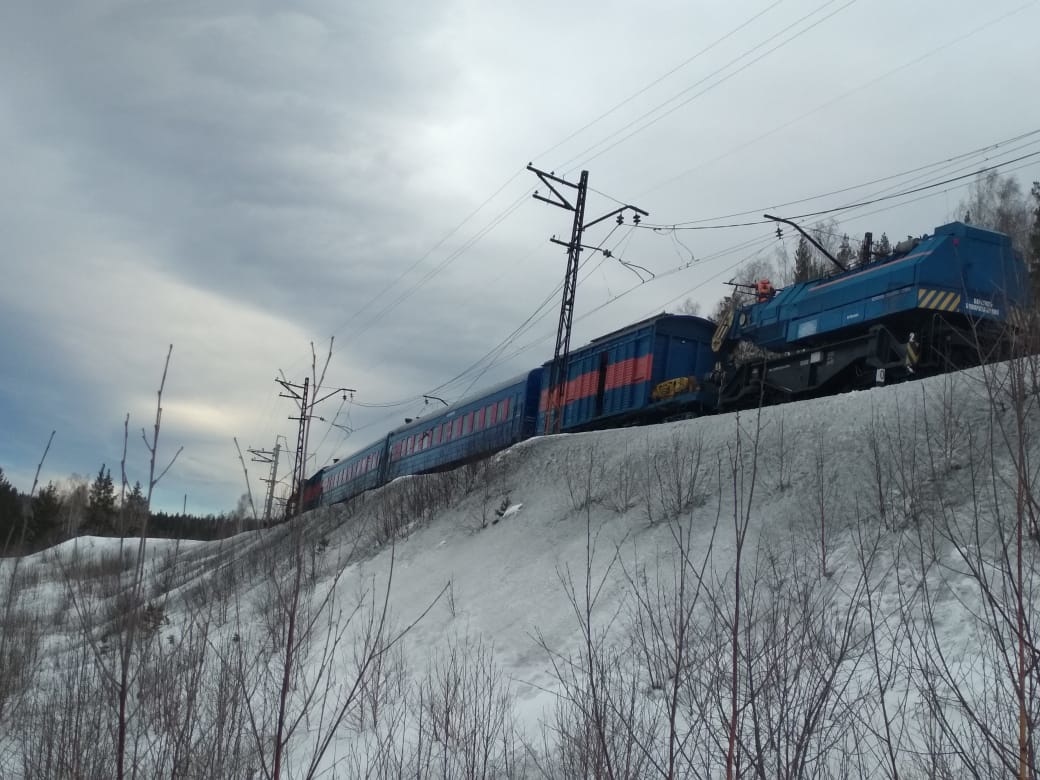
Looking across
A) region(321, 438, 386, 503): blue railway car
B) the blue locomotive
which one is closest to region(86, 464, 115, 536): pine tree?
the blue locomotive

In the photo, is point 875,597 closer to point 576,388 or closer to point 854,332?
point 854,332

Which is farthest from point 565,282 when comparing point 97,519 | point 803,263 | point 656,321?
point 803,263

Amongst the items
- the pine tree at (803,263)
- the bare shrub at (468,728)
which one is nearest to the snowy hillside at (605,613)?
the bare shrub at (468,728)

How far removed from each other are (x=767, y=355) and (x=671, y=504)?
6.02 metres

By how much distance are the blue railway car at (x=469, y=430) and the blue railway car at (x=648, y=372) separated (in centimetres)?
273

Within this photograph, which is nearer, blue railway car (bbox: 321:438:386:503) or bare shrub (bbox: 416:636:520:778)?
bare shrub (bbox: 416:636:520:778)

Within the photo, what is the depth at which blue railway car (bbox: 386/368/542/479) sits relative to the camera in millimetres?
24844

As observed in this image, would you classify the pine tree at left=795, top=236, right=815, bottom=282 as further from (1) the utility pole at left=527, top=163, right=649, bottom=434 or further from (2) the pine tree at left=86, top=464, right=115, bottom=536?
(2) the pine tree at left=86, top=464, right=115, bottom=536

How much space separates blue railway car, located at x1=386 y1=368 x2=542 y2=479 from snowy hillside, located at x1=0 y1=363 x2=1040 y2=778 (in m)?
6.56

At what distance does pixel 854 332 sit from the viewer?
15602 mm

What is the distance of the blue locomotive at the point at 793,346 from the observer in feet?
47.2

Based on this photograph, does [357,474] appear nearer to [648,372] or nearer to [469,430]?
[469,430]

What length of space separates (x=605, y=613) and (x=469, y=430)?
Answer: 17.1 m

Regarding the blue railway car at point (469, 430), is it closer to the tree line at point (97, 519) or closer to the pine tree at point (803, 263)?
the tree line at point (97, 519)
